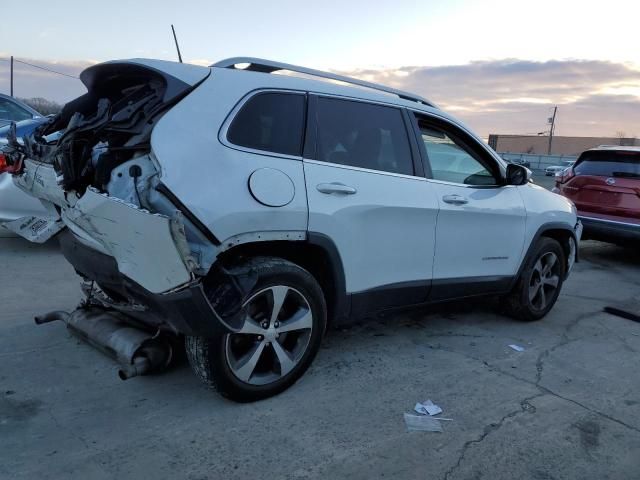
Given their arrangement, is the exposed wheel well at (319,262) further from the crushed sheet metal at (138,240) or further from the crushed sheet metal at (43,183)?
the crushed sheet metal at (43,183)

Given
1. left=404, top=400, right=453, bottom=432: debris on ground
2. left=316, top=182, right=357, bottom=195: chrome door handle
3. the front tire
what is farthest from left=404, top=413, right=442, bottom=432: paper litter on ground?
left=316, top=182, right=357, bottom=195: chrome door handle

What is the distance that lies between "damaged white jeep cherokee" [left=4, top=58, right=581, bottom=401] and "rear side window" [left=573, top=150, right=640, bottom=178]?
434 centimetres

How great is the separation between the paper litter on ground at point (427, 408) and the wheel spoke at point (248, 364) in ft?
3.39

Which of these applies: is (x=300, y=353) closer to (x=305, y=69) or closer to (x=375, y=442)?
(x=375, y=442)

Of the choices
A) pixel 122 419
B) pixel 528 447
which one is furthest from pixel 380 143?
pixel 122 419

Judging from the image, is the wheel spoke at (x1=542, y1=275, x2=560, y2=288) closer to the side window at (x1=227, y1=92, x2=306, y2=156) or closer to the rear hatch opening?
the side window at (x1=227, y1=92, x2=306, y2=156)

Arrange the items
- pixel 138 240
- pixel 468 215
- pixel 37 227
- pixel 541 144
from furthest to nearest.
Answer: pixel 541 144 < pixel 468 215 < pixel 37 227 < pixel 138 240

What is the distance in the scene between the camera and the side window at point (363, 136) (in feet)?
11.9

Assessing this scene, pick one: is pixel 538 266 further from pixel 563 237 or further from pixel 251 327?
pixel 251 327

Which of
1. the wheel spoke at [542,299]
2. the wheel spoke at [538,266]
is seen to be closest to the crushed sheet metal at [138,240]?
the wheel spoke at [538,266]

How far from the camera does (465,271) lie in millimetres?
4488

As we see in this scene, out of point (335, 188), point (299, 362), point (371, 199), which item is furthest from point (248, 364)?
point (371, 199)

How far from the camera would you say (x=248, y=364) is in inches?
128

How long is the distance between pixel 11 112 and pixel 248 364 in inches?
306
